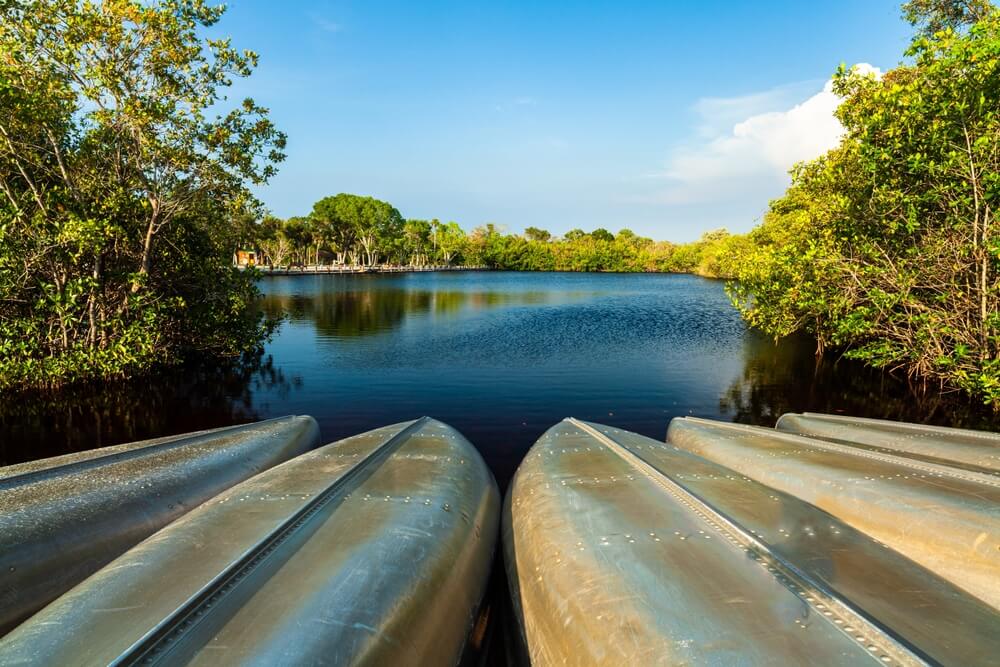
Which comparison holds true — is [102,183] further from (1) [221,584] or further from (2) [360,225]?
(2) [360,225]

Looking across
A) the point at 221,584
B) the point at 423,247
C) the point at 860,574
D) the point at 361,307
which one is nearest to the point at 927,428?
the point at 860,574

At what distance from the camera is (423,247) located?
120938 mm

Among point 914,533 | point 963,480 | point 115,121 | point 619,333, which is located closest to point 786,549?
point 914,533

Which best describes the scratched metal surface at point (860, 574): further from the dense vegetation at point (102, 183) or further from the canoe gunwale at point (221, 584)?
the dense vegetation at point (102, 183)

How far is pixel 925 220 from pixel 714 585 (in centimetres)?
→ 1558

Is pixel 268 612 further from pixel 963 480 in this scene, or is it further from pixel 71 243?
pixel 71 243

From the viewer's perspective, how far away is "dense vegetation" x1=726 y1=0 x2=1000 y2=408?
1127 cm

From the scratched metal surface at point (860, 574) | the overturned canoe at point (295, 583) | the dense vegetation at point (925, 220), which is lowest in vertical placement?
the overturned canoe at point (295, 583)

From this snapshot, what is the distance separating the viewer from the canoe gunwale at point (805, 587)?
2.86 metres

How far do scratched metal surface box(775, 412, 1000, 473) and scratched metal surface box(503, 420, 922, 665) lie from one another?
431cm

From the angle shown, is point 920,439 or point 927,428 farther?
point 927,428

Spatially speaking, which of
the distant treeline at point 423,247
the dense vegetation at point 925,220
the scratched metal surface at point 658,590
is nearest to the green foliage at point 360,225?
the distant treeline at point 423,247

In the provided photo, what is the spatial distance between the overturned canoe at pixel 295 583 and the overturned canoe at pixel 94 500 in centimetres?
122

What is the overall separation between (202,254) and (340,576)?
60.5ft
